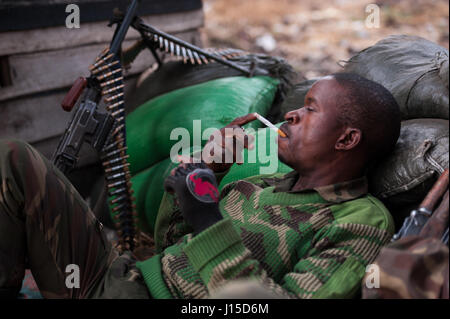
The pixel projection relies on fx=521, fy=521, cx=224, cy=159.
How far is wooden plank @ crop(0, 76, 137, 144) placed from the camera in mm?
2754

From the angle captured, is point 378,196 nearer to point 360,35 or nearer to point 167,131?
point 167,131

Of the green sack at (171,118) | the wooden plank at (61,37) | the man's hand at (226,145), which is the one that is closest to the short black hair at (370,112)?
the man's hand at (226,145)

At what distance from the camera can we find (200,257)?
1.34m

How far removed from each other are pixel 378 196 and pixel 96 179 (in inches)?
77.9

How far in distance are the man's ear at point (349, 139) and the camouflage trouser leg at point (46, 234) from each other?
0.74 metres

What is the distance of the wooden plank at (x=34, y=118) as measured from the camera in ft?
9.04

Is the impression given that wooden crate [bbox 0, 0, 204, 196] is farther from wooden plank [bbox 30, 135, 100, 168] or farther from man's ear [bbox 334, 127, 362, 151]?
man's ear [bbox 334, 127, 362, 151]

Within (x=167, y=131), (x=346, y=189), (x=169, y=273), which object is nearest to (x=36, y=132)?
(x=167, y=131)

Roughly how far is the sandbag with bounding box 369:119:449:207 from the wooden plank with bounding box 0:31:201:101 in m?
1.66

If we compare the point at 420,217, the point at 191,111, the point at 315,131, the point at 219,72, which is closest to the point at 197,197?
the point at 315,131

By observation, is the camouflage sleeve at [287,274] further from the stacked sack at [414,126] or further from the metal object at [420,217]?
the stacked sack at [414,126]

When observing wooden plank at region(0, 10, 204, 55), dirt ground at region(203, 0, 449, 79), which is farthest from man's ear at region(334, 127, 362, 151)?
dirt ground at region(203, 0, 449, 79)

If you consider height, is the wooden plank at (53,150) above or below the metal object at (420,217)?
below

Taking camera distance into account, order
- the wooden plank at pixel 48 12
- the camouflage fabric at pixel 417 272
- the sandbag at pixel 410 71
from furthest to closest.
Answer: the wooden plank at pixel 48 12, the sandbag at pixel 410 71, the camouflage fabric at pixel 417 272
